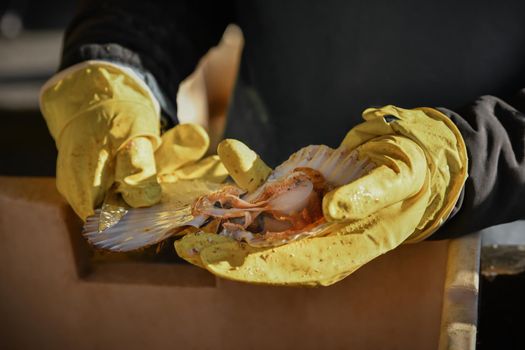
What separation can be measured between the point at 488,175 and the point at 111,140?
1.45 ft

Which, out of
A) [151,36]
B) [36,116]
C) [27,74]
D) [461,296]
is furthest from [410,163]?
[27,74]

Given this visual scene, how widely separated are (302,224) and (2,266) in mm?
442

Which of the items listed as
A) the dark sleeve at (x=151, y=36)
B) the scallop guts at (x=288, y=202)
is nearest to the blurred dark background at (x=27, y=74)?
the dark sleeve at (x=151, y=36)

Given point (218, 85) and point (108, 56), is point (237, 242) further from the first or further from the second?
point (218, 85)

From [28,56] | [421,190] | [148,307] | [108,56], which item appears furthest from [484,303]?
[28,56]

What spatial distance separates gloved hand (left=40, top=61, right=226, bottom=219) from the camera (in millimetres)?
881

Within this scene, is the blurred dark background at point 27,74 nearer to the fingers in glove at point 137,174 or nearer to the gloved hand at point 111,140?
the gloved hand at point 111,140

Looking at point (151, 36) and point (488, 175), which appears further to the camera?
point (151, 36)

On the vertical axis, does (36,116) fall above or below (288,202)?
below

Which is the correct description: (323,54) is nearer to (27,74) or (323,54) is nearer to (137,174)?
(137,174)

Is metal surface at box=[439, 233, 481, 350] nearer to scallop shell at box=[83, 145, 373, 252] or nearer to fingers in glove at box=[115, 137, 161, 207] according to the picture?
scallop shell at box=[83, 145, 373, 252]

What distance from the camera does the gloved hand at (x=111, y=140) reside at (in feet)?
2.89

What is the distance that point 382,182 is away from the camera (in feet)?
2.21

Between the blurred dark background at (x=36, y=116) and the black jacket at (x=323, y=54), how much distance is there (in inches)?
10.1
